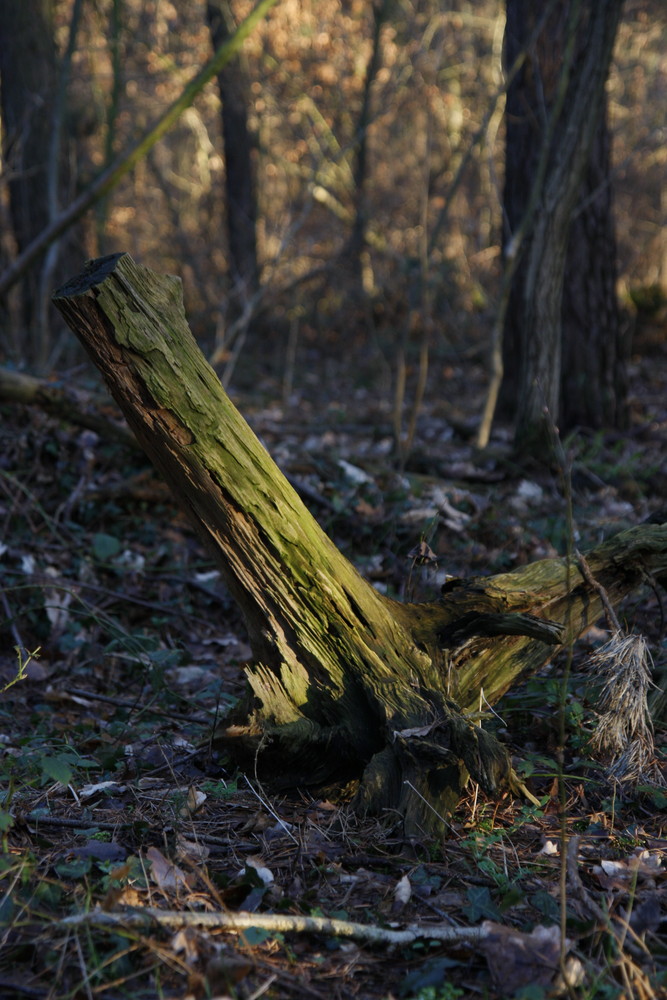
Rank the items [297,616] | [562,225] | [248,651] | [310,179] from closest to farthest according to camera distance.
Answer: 1. [297,616]
2. [248,651]
3. [562,225]
4. [310,179]

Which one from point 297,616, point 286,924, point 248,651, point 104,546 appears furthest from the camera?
point 104,546

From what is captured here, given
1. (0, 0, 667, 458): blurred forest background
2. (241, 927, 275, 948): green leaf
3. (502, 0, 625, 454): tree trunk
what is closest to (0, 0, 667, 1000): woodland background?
(241, 927, 275, 948): green leaf

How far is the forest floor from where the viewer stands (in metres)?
1.81

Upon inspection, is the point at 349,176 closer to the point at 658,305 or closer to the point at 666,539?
the point at 658,305

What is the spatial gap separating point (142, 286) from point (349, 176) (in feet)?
42.3

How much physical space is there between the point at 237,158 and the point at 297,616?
1260 centimetres

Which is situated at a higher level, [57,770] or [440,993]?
[57,770]

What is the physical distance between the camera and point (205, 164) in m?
19.0

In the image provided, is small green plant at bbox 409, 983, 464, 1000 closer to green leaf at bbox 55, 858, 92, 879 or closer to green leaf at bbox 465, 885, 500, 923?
green leaf at bbox 465, 885, 500, 923

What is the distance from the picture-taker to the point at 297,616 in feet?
8.48

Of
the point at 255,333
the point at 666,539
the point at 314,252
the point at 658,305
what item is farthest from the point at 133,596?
the point at 314,252

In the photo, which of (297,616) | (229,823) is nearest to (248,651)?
(297,616)

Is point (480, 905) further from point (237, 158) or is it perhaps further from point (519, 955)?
point (237, 158)

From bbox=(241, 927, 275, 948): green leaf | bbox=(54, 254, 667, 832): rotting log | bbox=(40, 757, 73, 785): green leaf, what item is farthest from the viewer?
bbox=(54, 254, 667, 832): rotting log
